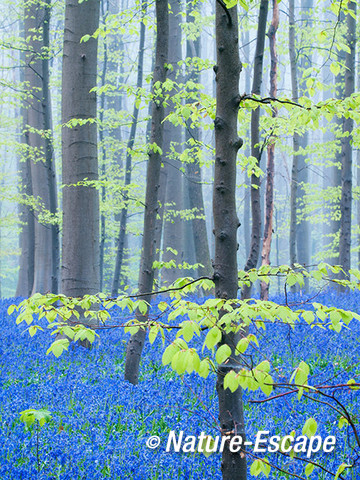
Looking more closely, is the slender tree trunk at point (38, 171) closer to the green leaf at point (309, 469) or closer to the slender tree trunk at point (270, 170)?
the slender tree trunk at point (270, 170)

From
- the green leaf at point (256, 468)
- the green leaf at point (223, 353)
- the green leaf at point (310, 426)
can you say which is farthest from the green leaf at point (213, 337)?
the green leaf at point (256, 468)

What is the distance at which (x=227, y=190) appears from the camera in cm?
243

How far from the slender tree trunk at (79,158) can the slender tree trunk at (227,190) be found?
4.91 metres

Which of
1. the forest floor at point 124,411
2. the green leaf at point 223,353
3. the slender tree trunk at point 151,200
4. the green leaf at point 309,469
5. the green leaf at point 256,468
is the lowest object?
the forest floor at point 124,411

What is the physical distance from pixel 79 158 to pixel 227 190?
5.19 meters

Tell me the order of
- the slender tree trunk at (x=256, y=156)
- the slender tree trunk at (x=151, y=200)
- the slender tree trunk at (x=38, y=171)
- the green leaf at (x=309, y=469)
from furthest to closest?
the slender tree trunk at (x=38, y=171) → the slender tree trunk at (x=151, y=200) → the slender tree trunk at (x=256, y=156) → the green leaf at (x=309, y=469)

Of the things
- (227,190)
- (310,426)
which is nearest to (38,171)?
(227,190)

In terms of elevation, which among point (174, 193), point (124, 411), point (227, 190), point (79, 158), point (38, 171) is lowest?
point (124, 411)

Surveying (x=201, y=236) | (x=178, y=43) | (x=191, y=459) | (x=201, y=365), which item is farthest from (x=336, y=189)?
(x=201, y=365)

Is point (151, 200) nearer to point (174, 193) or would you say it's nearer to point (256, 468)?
point (256, 468)

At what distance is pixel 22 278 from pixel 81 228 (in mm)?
10418

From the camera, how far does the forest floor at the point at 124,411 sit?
3256mm

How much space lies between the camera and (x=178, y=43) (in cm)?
1422

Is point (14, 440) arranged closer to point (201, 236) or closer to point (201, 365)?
point (201, 365)
